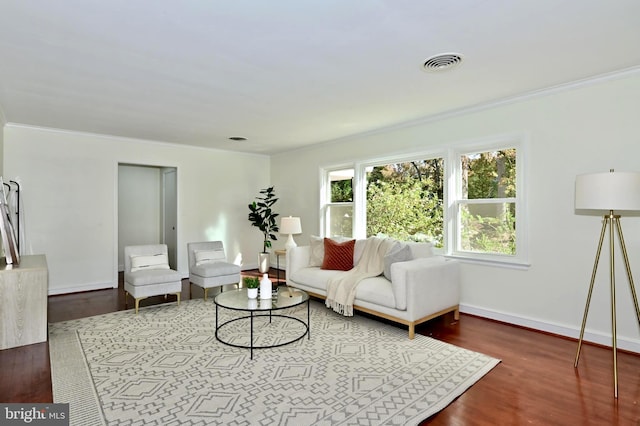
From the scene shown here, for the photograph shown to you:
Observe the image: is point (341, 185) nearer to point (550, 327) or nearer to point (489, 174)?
point (489, 174)

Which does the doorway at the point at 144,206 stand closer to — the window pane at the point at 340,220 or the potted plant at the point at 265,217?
the potted plant at the point at 265,217

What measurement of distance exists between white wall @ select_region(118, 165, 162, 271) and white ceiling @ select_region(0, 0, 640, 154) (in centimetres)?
287

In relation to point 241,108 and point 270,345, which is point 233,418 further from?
point 241,108

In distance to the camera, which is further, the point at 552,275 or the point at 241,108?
the point at 241,108

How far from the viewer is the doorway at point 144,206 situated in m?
7.00

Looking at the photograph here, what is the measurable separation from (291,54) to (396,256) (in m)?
2.38

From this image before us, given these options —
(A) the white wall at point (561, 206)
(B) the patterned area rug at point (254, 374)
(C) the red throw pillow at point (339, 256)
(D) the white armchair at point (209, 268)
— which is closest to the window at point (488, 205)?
(A) the white wall at point (561, 206)

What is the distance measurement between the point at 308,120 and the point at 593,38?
117 inches

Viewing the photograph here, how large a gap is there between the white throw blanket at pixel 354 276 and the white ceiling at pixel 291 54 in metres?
1.63

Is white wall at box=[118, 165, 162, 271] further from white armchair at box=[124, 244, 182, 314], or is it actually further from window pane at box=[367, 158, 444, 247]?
window pane at box=[367, 158, 444, 247]

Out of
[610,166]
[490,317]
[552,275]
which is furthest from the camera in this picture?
[490,317]

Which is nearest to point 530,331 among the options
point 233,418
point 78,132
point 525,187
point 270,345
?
point 525,187

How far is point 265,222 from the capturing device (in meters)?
6.93

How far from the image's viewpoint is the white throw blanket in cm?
388
